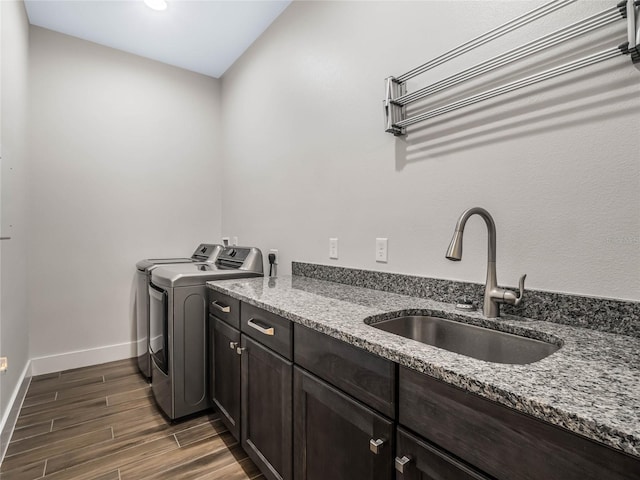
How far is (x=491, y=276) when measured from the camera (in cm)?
114

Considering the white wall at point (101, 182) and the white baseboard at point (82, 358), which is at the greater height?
the white wall at point (101, 182)

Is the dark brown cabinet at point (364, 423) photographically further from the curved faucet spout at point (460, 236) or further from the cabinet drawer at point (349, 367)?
the curved faucet spout at point (460, 236)

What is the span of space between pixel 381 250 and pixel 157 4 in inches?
90.8

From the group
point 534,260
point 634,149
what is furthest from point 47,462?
point 634,149

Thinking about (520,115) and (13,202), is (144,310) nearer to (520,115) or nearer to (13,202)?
(13,202)

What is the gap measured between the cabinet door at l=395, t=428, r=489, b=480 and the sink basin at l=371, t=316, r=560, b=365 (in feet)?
1.34

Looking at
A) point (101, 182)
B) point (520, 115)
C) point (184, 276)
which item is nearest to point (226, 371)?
point (184, 276)

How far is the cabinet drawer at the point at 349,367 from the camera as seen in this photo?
0.86 m

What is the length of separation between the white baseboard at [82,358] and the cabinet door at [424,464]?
294 cm

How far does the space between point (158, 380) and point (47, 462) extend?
0.61 metres

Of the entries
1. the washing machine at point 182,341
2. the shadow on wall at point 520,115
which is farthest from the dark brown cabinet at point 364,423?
the shadow on wall at point 520,115

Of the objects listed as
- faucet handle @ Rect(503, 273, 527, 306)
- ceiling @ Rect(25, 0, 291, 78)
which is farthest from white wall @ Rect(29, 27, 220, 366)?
faucet handle @ Rect(503, 273, 527, 306)

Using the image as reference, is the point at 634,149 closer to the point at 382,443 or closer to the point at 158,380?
the point at 382,443

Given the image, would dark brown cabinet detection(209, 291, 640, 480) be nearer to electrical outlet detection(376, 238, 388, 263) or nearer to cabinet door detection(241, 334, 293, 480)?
cabinet door detection(241, 334, 293, 480)
